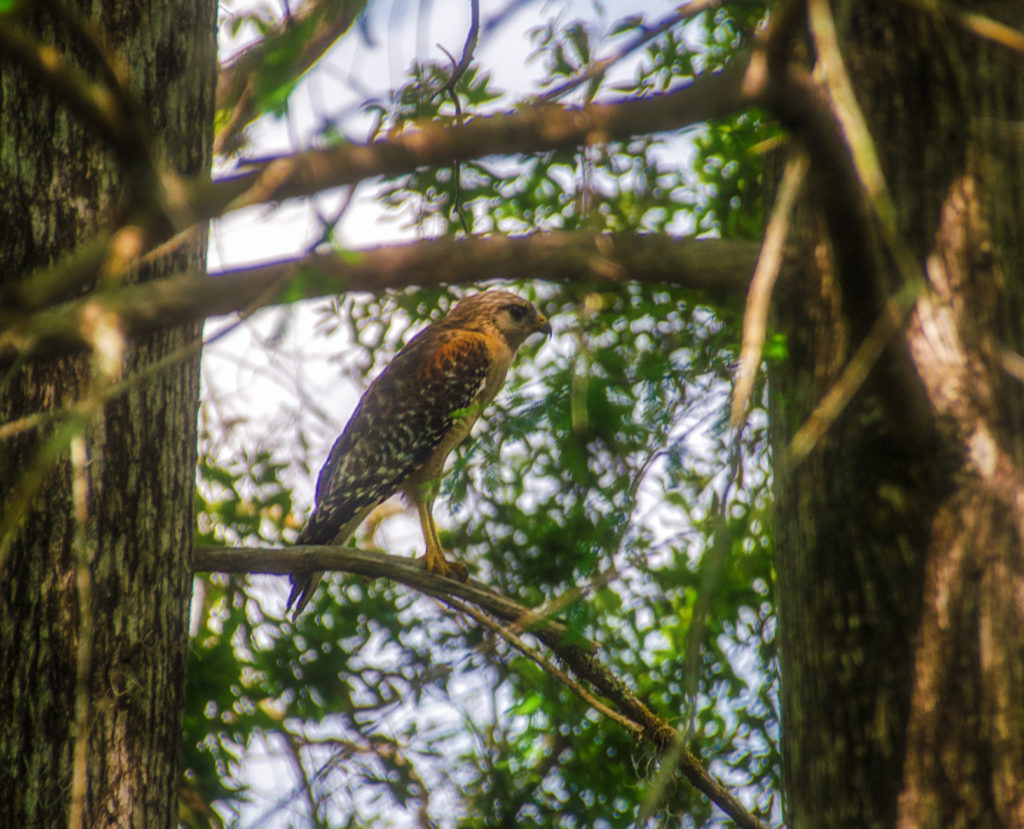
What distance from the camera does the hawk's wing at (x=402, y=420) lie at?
5488 mm

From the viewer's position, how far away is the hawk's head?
602 centimetres

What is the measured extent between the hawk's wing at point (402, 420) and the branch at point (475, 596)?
156 cm

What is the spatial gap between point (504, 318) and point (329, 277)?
444 cm

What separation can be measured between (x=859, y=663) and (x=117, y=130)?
1556mm

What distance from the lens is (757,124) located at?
3.53m

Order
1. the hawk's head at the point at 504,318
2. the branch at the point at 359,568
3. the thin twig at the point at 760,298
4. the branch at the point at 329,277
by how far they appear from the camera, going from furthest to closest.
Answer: the hawk's head at the point at 504,318
the branch at the point at 359,568
the branch at the point at 329,277
the thin twig at the point at 760,298

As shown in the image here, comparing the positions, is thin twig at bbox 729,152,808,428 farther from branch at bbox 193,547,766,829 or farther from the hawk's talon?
the hawk's talon

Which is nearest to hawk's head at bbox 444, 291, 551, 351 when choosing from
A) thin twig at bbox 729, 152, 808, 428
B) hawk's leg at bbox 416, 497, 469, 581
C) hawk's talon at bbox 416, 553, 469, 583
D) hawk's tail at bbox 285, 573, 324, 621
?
hawk's leg at bbox 416, 497, 469, 581

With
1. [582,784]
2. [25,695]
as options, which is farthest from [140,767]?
[582,784]

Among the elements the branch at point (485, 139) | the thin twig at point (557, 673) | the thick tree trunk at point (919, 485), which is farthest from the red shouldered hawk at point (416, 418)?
the branch at point (485, 139)

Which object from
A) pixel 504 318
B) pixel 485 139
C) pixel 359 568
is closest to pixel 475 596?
pixel 359 568

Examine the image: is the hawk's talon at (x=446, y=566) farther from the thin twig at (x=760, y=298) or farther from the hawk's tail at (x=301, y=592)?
the thin twig at (x=760, y=298)

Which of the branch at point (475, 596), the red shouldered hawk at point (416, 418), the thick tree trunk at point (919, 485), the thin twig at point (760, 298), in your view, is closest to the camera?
the thin twig at point (760, 298)

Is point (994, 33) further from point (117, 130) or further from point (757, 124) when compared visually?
point (757, 124)
